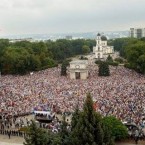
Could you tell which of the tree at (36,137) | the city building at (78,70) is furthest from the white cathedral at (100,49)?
the tree at (36,137)

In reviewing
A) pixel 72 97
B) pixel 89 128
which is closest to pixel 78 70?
pixel 72 97

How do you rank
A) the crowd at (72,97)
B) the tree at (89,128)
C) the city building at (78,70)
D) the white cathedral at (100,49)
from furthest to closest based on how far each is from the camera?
the white cathedral at (100,49) → the city building at (78,70) → the crowd at (72,97) → the tree at (89,128)

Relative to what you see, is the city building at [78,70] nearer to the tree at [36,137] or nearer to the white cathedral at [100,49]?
the tree at [36,137]

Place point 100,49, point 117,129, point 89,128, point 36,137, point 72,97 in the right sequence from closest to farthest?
point 89,128
point 36,137
point 117,129
point 72,97
point 100,49

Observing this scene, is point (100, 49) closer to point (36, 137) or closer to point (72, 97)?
point (72, 97)

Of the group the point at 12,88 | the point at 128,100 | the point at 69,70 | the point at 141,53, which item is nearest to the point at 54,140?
the point at 128,100

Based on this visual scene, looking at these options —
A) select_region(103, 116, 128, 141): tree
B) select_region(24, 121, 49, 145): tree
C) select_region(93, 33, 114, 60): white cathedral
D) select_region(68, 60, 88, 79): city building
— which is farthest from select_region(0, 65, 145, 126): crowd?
select_region(93, 33, 114, 60): white cathedral

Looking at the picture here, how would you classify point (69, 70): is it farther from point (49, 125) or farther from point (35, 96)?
point (49, 125)
